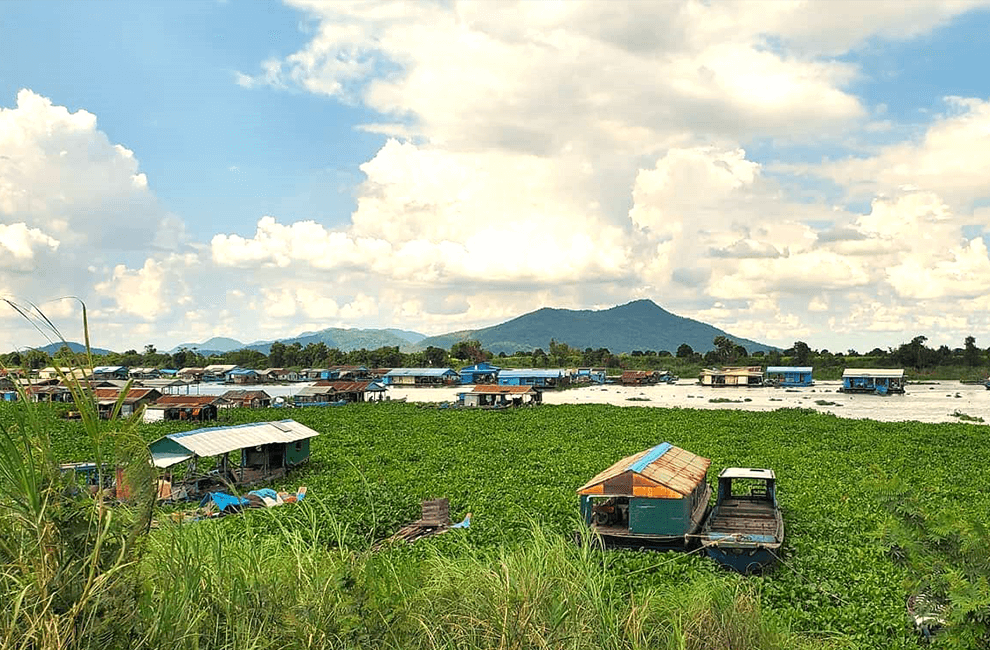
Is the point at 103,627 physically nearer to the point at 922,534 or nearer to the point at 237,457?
the point at 922,534

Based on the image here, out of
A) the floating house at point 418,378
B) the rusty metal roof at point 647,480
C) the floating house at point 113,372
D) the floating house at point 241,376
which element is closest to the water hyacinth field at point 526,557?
the rusty metal roof at point 647,480

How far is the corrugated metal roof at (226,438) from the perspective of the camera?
2288 cm

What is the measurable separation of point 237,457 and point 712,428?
27.8 meters

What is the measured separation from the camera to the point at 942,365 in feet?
373

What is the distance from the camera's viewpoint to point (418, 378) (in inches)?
4181

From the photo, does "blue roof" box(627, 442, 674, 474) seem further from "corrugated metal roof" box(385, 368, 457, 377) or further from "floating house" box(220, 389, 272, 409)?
"corrugated metal roof" box(385, 368, 457, 377)

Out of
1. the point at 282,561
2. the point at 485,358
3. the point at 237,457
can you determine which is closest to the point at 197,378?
the point at 485,358

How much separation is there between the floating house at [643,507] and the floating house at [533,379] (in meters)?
72.5

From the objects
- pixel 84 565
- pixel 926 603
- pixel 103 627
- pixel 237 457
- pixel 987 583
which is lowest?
pixel 237 457

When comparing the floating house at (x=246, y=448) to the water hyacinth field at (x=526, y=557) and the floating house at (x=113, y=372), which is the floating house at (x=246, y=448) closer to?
the water hyacinth field at (x=526, y=557)

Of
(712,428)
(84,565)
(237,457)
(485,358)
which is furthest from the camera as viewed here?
(485,358)

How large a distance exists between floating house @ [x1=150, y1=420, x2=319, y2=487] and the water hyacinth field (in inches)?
40.6

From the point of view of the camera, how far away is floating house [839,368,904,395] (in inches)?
3194

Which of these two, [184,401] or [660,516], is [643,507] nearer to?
[660,516]
